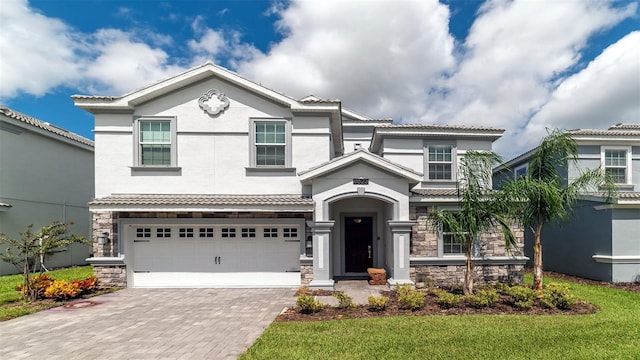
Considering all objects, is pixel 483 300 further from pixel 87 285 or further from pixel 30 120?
pixel 30 120

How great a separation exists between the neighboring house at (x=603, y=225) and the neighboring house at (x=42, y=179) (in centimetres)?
2089

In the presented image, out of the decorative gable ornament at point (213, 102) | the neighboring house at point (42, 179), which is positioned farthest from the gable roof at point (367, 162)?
the neighboring house at point (42, 179)

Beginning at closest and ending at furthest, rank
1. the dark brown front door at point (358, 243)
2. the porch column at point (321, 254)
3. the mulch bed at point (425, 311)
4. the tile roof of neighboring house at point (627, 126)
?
the mulch bed at point (425, 311), the porch column at point (321, 254), the dark brown front door at point (358, 243), the tile roof of neighboring house at point (627, 126)

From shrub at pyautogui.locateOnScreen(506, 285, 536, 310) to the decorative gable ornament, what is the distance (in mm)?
11158

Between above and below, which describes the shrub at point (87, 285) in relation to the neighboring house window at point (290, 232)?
below

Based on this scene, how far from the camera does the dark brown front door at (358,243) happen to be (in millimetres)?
13383

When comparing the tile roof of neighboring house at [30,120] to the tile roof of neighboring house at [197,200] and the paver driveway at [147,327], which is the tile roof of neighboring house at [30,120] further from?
the paver driveway at [147,327]

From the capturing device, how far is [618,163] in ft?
49.2

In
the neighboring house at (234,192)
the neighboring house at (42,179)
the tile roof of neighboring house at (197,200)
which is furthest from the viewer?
the neighboring house at (42,179)

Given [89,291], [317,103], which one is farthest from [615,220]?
[89,291]

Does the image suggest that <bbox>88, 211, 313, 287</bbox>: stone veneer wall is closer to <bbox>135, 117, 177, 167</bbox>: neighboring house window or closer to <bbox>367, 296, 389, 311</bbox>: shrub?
<bbox>135, 117, 177, 167</bbox>: neighboring house window

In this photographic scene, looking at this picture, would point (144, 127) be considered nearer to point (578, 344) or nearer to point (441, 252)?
point (441, 252)

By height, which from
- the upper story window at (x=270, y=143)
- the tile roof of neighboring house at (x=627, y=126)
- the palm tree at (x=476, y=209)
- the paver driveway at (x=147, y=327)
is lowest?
the paver driveway at (x=147, y=327)

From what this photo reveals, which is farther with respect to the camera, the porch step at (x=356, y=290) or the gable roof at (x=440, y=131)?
the gable roof at (x=440, y=131)
